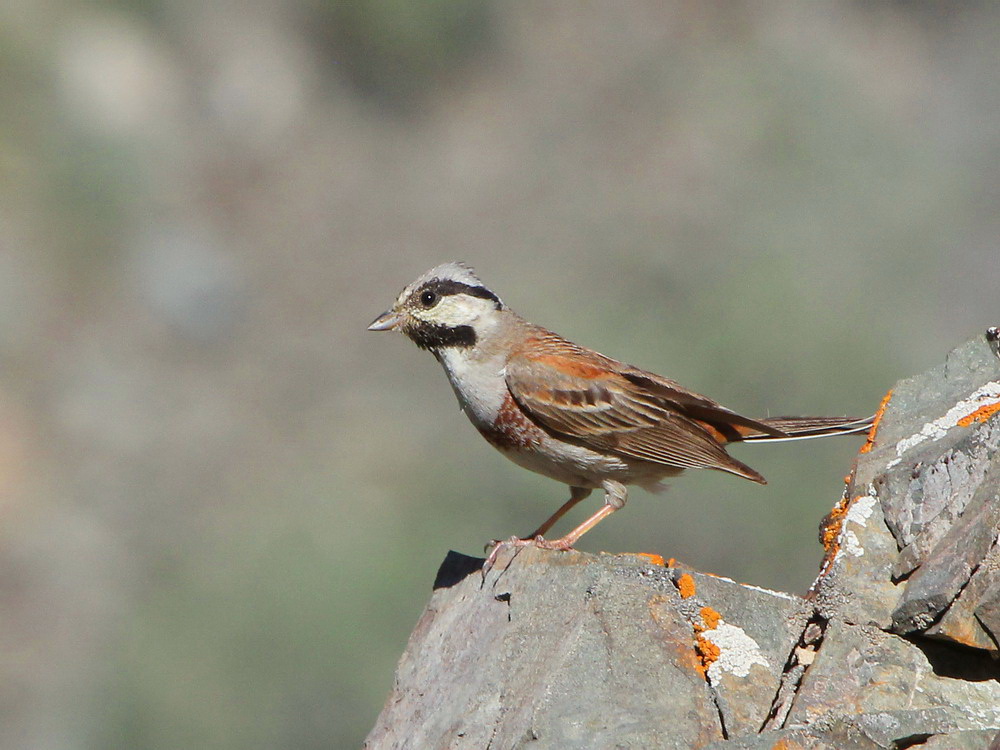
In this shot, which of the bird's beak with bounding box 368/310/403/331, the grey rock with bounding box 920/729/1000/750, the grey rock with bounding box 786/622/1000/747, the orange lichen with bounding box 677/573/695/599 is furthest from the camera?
the bird's beak with bounding box 368/310/403/331

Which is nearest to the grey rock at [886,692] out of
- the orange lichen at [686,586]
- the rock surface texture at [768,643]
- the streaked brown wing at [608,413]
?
the rock surface texture at [768,643]

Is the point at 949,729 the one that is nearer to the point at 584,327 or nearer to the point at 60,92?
the point at 584,327

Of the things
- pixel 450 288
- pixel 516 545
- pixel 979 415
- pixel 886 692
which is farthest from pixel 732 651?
pixel 450 288

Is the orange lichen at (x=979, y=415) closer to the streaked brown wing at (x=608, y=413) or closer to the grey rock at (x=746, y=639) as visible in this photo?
the grey rock at (x=746, y=639)

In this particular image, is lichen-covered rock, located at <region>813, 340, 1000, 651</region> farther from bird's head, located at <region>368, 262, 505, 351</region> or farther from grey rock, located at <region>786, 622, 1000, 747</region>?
bird's head, located at <region>368, 262, 505, 351</region>

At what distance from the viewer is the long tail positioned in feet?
20.4

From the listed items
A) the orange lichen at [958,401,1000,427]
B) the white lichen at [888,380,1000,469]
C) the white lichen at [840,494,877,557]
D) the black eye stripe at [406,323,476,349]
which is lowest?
the white lichen at [840,494,877,557]

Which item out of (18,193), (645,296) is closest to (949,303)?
(645,296)

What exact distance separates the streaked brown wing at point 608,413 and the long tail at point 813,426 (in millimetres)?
247

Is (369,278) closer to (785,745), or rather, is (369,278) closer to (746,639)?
(746,639)

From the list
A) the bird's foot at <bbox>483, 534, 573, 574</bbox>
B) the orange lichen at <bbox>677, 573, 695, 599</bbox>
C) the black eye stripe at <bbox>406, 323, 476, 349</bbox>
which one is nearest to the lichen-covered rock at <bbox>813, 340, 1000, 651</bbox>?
the orange lichen at <bbox>677, 573, 695, 599</bbox>

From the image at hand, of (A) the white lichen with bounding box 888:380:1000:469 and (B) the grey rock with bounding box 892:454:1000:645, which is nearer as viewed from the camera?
(B) the grey rock with bounding box 892:454:1000:645

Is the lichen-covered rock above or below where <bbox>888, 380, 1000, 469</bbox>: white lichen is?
below

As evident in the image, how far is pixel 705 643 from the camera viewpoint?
4477 millimetres
